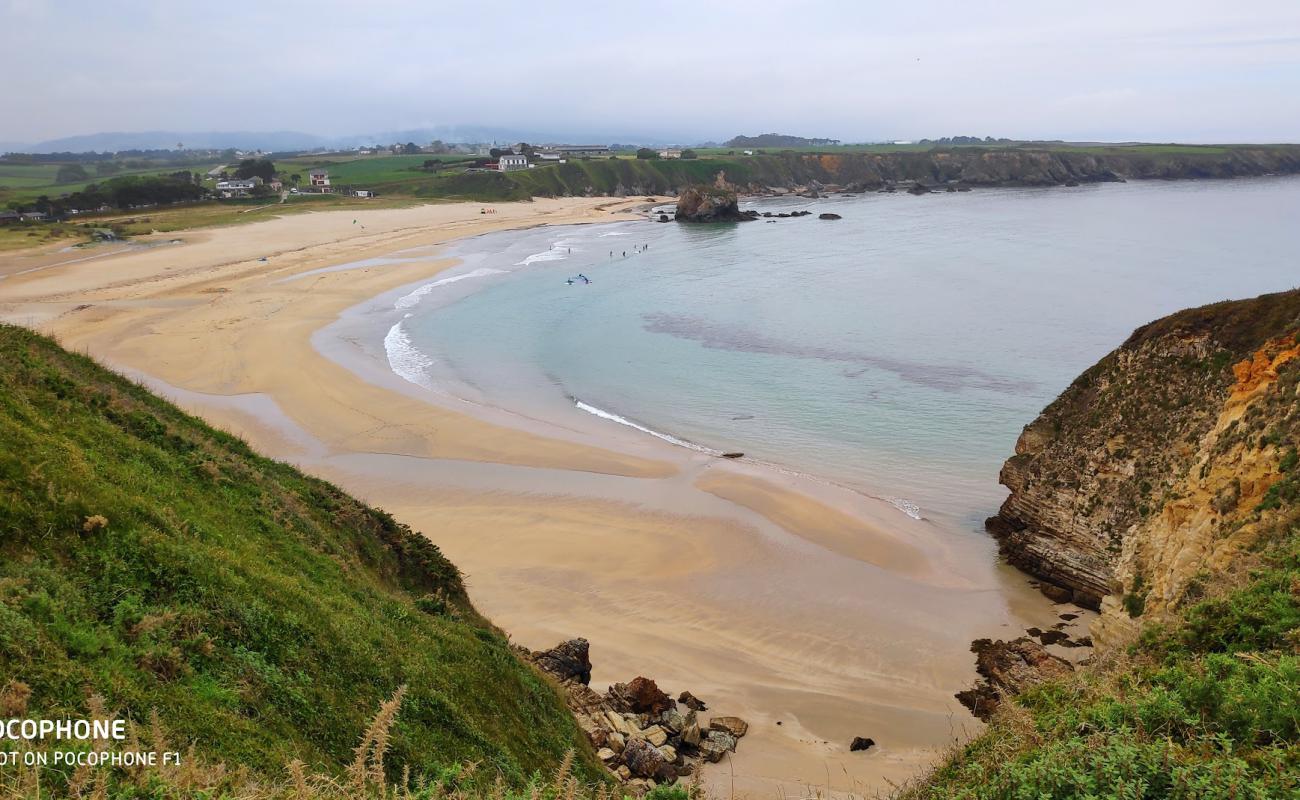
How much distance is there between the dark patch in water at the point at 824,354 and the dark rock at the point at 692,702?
2300 cm

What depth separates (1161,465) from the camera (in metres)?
16.5

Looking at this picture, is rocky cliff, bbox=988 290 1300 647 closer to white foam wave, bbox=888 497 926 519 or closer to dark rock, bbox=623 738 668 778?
white foam wave, bbox=888 497 926 519

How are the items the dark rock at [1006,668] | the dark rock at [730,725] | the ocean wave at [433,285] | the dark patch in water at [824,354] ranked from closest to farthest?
1. the dark rock at [730,725]
2. the dark rock at [1006,668]
3. the dark patch in water at [824,354]
4. the ocean wave at [433,285]

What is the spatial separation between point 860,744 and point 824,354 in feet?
92.0

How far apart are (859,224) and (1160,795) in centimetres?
9507

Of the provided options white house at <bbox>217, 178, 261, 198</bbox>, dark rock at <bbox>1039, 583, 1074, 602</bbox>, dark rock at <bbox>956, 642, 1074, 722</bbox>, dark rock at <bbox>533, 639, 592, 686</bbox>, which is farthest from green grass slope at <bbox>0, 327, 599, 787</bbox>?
white house at <bbox>217, 178, 261, 198</bbox>

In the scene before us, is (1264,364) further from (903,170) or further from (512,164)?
(903,170)

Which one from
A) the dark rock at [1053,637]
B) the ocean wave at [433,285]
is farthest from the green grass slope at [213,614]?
the ocean wave at [433,285]

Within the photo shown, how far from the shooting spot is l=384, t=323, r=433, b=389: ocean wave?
35.2m

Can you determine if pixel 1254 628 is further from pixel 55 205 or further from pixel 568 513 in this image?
pixel 55 205

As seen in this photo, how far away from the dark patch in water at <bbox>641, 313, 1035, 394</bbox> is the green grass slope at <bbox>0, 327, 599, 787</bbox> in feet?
89.9

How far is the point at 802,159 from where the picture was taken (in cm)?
15712

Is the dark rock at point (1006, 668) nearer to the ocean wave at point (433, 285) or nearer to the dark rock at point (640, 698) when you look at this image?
the dark rock at point (640, 698)

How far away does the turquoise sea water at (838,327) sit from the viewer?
93.7 feet
